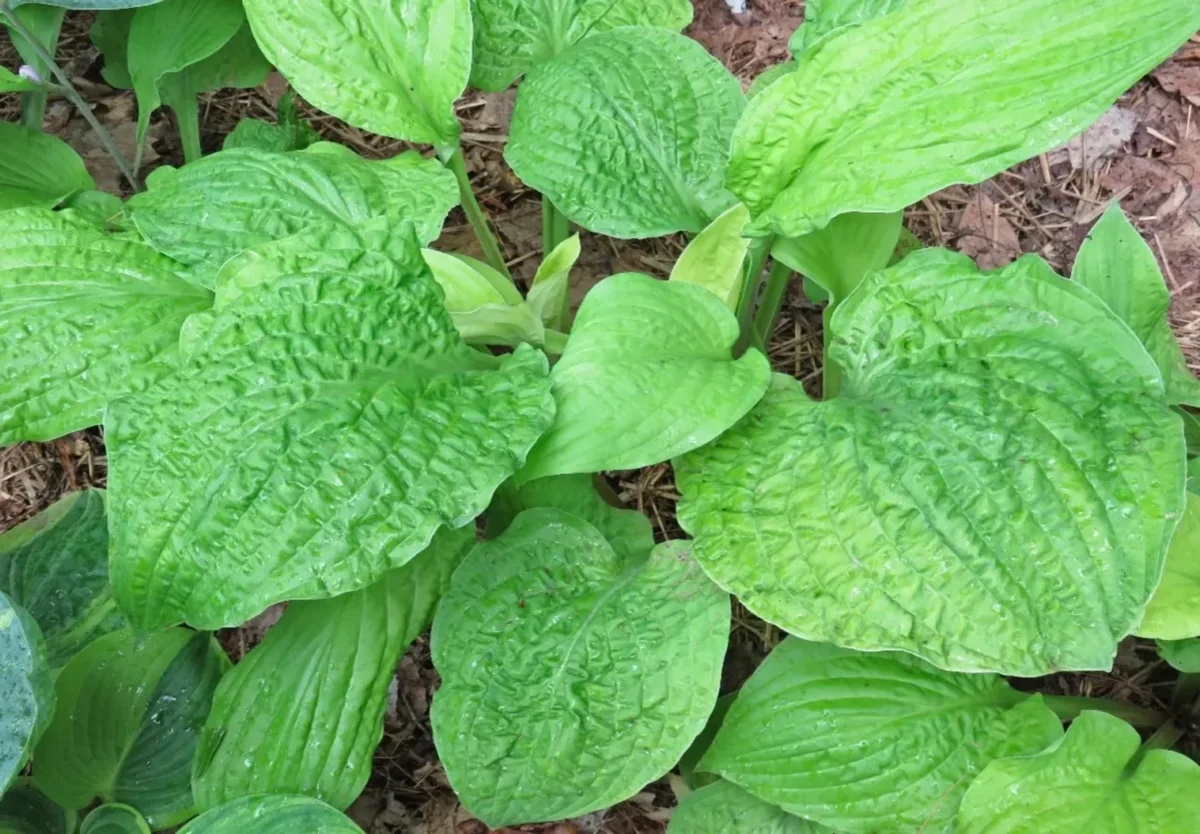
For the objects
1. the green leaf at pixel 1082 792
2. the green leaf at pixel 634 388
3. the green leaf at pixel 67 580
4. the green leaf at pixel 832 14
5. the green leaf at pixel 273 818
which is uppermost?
the green leaf at pixel 832 14

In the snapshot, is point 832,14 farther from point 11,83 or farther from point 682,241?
point 11,83

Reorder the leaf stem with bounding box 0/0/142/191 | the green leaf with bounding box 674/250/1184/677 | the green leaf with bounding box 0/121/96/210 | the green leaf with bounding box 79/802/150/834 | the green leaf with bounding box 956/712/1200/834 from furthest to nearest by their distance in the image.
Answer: the green leaf with bounding box 0/121/96/210
the leaf stem with bounding box 0/0/142/191
the green leaf with bounding box 79/802/150/834
the green leaf with bounding box 956/712/1200/834
the green leaf with bounding box 674/250/1184/677

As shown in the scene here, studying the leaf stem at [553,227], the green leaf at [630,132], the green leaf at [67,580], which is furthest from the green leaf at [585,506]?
the green leaf at [67,580]

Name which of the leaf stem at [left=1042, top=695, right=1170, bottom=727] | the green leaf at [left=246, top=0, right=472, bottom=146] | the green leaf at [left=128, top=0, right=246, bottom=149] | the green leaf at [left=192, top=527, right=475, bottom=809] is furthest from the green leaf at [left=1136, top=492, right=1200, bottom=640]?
the green leaf at [left=128, top=0, right=246, bottom=149]

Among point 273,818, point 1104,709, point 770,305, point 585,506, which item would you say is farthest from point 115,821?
point 1104,709

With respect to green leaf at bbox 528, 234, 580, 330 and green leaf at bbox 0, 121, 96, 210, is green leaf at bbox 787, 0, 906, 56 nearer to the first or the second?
green leaf at bbox 528, 234, 580, 330

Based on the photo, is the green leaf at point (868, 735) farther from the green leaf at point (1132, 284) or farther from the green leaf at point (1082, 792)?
the green leaf at point (1132, 284)
